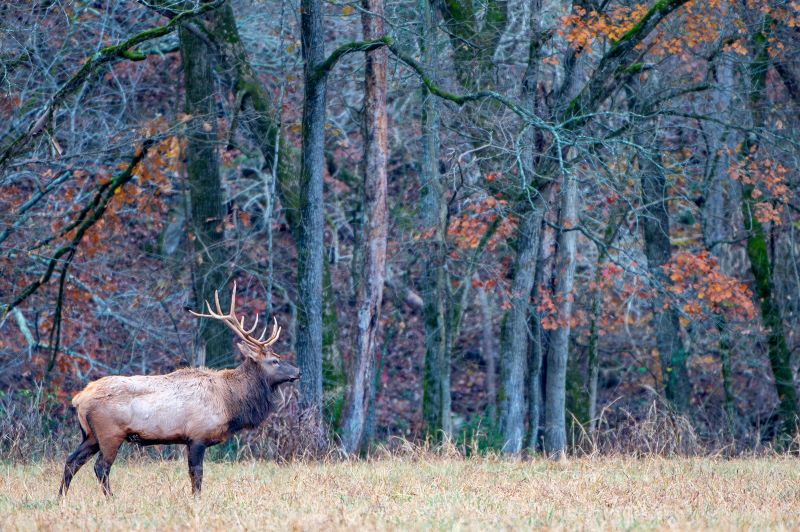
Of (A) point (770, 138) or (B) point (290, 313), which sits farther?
(B) point (290, 313)

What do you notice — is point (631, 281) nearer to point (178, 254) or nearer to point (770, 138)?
point (770, 138)

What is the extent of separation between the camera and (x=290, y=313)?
82.3 feet

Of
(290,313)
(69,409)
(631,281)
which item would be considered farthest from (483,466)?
(290,313)

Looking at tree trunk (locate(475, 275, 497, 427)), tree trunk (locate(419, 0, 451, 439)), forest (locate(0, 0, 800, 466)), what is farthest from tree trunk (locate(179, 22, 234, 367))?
tree trunk (locate(475, 275, 497, 427))

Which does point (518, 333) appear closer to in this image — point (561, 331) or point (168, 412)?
point (561, 331)

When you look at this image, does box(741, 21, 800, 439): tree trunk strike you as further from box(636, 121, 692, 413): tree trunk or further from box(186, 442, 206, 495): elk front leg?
box(186, 442, 206, 495): elk front leg

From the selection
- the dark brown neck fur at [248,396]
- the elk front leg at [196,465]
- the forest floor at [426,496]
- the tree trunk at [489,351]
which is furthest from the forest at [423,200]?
the elk front leg at [196,465]

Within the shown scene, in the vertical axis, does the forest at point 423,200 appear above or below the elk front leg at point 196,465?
above

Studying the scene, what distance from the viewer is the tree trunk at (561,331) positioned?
58.5 ft

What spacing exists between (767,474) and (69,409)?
14.1 m

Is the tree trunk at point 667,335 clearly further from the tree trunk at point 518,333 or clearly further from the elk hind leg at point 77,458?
the elk hind leg at point 77,458

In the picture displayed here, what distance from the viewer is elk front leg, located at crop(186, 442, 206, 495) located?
31.8 ft

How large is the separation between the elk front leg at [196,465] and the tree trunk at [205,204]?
7.97 meters

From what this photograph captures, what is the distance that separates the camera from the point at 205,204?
62.0 feet
